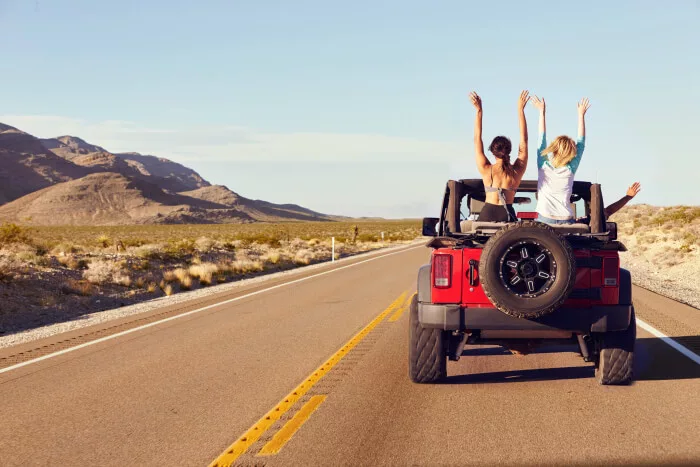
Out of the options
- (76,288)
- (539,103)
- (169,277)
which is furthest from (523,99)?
(169,277)

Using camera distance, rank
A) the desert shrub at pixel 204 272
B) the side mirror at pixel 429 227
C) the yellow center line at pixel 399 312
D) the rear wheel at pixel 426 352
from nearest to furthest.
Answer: the rear wheel at pixel 426 352
the side mirror at pixel 429 227
the yellow center line at pixel 399 312
the desert shrub at pixel 204 272

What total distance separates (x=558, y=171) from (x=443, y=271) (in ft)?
4.94

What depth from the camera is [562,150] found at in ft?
22.1

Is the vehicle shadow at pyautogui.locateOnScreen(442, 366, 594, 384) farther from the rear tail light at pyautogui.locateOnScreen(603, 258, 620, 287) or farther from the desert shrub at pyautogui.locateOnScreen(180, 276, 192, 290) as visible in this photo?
the desert shrub at pyautogui.locateOnScreen(180, 276, 192, 290)

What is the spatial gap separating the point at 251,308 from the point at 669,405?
904 centimetres

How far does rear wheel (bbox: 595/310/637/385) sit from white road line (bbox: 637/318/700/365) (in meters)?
1.75

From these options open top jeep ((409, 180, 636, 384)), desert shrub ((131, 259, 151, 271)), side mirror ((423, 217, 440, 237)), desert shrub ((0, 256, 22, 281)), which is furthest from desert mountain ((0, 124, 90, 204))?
open top jeep ((409, 180, 636, 384))

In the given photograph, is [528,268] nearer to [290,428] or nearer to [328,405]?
[328,405]

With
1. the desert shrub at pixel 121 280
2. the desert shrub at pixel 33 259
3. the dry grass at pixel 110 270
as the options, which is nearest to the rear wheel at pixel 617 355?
the dry grass at pixel 110 270

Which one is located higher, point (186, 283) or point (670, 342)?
point (670, 342)

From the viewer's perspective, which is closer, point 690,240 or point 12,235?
point 12,235

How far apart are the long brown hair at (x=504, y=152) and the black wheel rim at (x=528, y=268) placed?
3.72ft

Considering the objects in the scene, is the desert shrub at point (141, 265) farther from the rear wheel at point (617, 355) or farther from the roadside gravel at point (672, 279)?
the rear wheel at point (617, 355)

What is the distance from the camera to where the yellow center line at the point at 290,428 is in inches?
201
